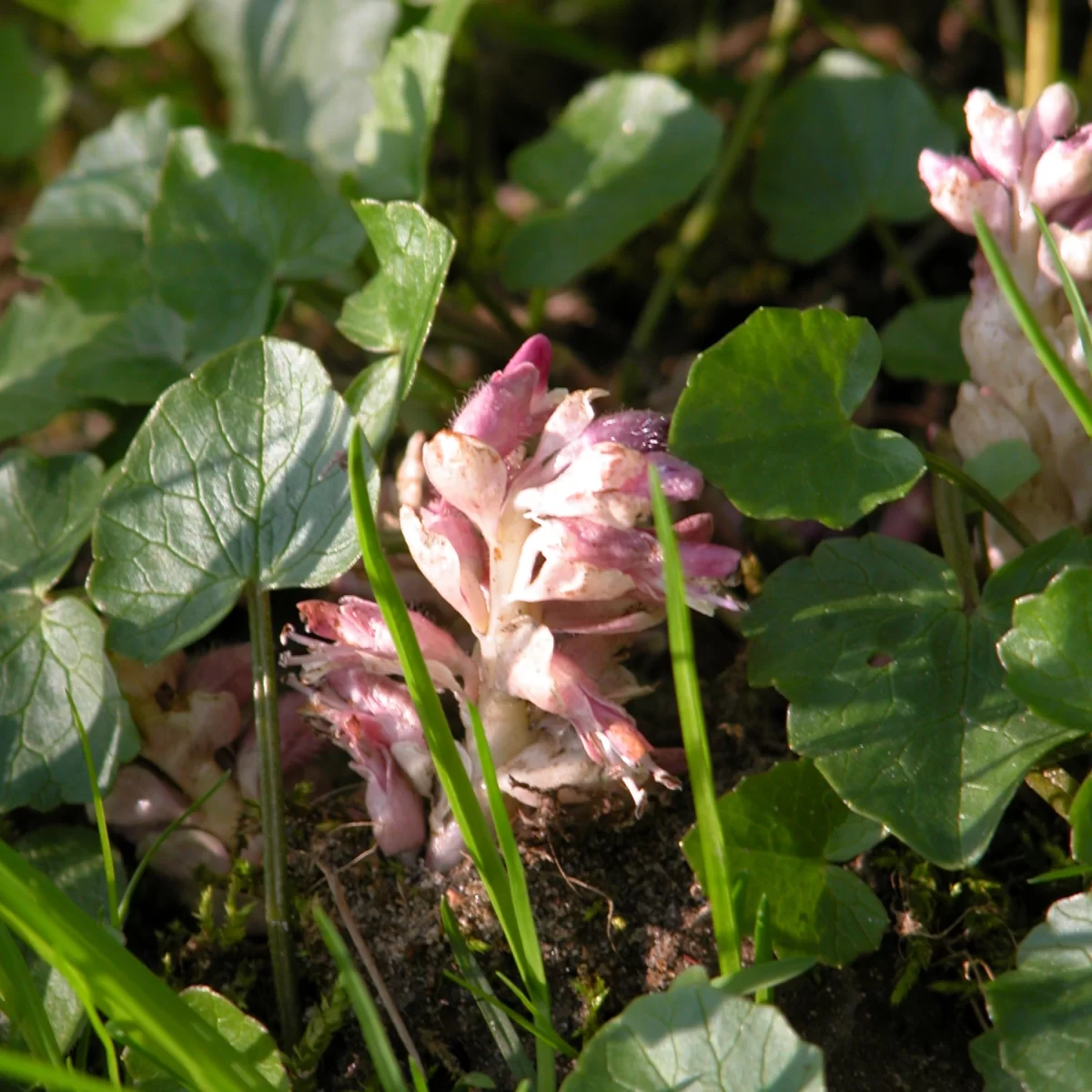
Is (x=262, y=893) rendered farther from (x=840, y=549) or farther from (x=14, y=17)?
(x=14, y=17)

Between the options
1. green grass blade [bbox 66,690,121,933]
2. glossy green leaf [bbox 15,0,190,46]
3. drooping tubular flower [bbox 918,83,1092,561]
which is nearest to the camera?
green grass blade [bbox 66,690,121,933]

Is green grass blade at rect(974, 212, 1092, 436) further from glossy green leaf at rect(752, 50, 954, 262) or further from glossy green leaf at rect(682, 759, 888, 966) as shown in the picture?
glossy green leaf at rect(752, 50, 954, 262)

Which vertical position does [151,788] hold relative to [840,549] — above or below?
below

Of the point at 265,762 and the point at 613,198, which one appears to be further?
the point at 613,198

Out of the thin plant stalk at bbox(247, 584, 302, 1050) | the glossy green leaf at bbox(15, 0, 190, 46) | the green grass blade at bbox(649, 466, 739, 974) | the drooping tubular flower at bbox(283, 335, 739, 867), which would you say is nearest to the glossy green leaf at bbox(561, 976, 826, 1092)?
the green grass blade at bbox(649, 466, 739, 974)

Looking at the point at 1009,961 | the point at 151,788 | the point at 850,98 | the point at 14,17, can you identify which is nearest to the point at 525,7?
the point at 850,98

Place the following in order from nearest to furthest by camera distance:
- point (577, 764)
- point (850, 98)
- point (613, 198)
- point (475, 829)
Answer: point (475, 829) < point (577, 764) < point (613, 198) < point (850, 98)

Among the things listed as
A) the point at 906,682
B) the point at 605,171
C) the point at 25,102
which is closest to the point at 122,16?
the point at 25,102
